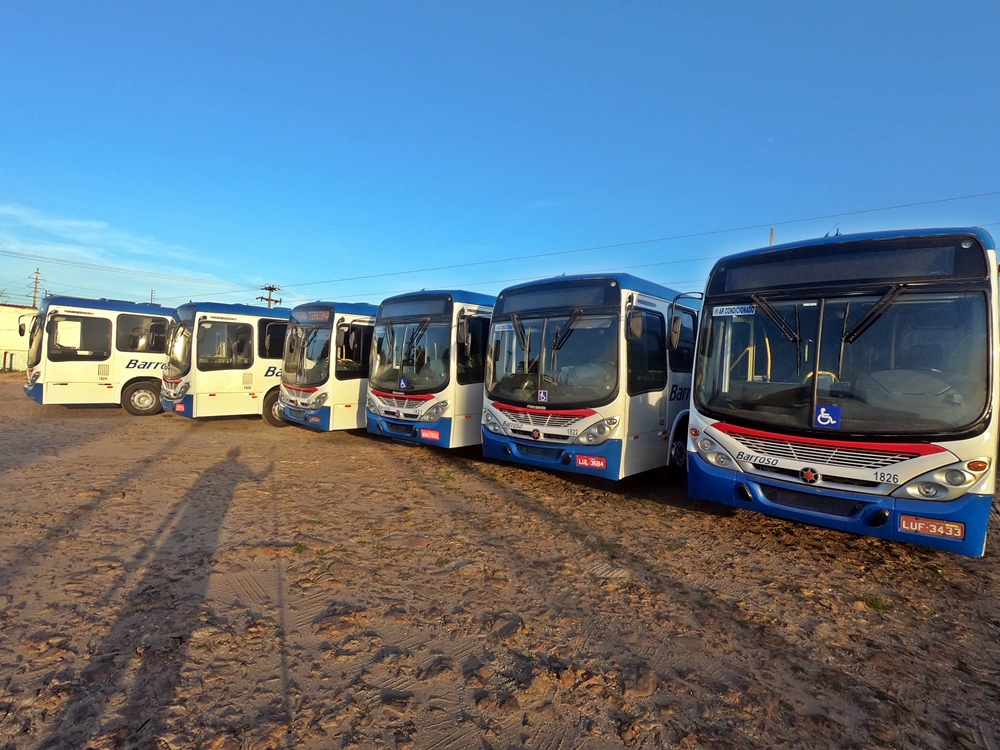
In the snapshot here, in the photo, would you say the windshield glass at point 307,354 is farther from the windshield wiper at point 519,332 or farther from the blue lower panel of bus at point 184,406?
the windshield wiper at point 519,332

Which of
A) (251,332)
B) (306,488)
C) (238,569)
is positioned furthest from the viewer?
(251,332)

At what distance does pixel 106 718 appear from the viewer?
107 inches

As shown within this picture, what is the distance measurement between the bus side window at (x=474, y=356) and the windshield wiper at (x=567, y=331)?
186 centimetres

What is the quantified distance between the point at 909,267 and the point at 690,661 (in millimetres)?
3810

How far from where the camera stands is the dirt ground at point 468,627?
2.81 m

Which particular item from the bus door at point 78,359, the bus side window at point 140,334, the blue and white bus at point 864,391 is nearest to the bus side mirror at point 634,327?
the blue and white bus at point 864,391

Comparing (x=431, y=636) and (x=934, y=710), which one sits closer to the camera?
(x=934, y=710)

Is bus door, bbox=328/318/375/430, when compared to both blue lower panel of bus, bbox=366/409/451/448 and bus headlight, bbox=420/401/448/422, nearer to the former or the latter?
blue lower panel of bus, bbox=366/409/451/448

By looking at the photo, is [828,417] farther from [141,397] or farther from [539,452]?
[141,397]

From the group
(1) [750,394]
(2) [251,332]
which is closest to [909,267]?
(1) [750,394]

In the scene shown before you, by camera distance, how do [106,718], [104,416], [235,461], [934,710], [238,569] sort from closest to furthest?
[106,718] < [934,710] < [238,569] < [235,461] < [104,416]

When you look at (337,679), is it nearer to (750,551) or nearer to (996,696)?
(996,696)

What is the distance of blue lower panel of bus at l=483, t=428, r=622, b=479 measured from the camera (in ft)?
22.8

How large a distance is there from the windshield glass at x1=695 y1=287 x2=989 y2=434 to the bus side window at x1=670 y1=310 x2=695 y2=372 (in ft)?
8.36
